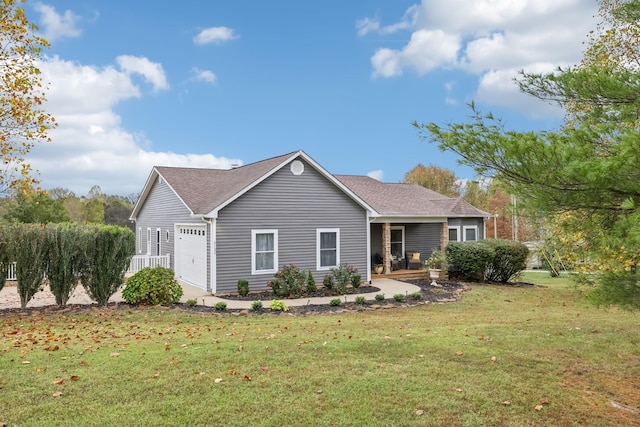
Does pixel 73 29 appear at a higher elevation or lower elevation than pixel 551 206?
higher

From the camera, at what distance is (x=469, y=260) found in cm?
1898

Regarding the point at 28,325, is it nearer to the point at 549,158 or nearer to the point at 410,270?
the point at 549,158

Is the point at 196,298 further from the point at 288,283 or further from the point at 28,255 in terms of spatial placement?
the point at 28,255

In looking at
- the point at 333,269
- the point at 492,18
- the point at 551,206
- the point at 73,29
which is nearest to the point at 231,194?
the point at 333,269

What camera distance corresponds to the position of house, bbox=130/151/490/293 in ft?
48.8

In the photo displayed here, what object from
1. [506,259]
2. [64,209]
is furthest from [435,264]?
[64,209]

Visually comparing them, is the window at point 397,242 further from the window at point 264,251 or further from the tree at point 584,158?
the tree at point 584,158

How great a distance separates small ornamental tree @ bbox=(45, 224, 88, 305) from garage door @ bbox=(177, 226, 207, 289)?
13.9 ft

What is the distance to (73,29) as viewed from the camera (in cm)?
1335

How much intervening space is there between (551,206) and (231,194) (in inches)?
463

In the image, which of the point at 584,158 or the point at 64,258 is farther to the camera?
the point at 64,258

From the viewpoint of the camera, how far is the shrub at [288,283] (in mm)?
14578

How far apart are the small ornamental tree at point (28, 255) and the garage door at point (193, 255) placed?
5.06m

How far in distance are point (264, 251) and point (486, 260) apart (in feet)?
32.4
